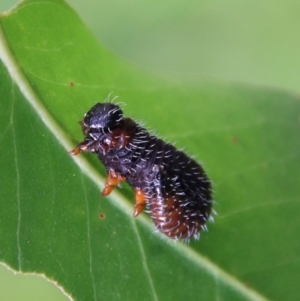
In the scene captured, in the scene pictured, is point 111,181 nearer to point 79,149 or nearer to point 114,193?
point 114,193

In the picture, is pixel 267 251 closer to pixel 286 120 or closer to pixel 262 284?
pixel 262 284

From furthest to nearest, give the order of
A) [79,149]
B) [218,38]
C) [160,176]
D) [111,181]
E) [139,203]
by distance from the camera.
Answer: [218,38] → [160,176] → [139,203] → [111,181] → [79,149]

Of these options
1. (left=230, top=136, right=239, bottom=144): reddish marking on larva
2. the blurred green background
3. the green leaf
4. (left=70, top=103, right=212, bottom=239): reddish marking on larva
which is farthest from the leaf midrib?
the blurred green background

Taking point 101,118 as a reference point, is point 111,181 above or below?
below

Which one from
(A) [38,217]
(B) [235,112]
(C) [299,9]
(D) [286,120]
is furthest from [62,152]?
(C) [299,9]

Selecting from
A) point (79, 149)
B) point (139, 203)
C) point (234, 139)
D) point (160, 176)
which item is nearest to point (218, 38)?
point (234, 139)

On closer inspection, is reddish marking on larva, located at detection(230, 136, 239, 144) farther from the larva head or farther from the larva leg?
the larva leg
